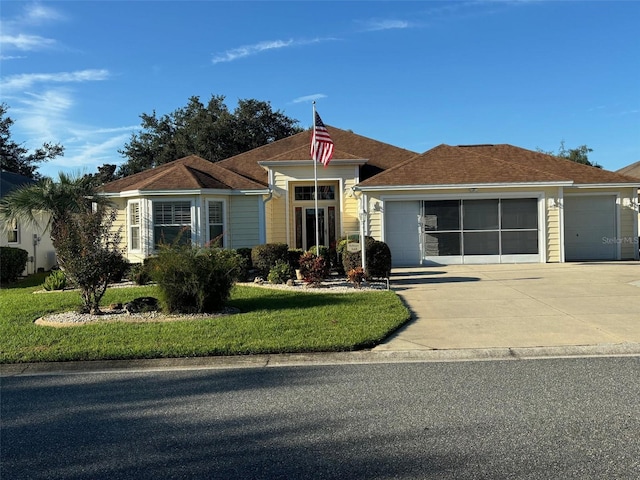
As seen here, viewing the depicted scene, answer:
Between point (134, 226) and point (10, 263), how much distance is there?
4.00 m

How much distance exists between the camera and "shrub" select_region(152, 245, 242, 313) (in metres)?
9.55

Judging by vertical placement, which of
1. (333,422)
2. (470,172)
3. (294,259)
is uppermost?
(470,172)

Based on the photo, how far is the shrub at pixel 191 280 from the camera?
9.55 m

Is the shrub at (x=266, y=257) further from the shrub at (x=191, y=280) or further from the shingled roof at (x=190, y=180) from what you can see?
the shrub at (x=191, y=280)

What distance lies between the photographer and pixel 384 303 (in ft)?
34.1

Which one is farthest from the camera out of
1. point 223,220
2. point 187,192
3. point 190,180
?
point 223,220

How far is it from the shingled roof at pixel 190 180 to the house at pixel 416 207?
0.05 metres

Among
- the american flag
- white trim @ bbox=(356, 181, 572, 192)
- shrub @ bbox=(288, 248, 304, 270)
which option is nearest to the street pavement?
shrub @ bbox=(288, 248, 304, 270)

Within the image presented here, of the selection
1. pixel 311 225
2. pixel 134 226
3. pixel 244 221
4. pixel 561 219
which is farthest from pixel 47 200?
pixel 561 219

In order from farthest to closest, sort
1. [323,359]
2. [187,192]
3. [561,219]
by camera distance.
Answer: [561,219]
[187,192]
[323,359]

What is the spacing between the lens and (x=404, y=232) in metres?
18.5

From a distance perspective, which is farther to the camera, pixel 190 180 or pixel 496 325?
pixel 190 180

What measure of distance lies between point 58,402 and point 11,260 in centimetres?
1324

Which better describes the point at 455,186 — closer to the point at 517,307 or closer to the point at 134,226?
the point at 517,307
